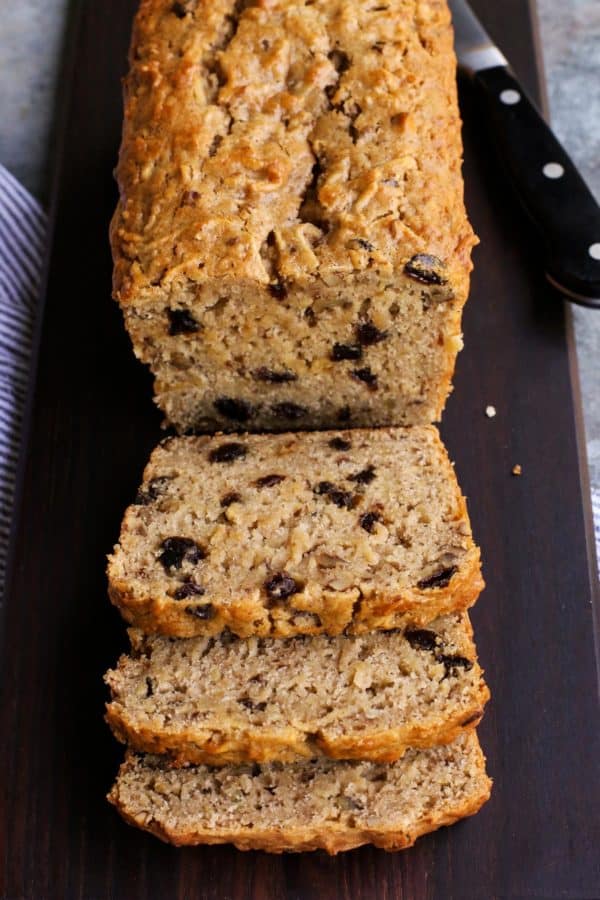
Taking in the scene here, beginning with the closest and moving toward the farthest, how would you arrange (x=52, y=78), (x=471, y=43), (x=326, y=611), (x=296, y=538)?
(x=326, y=611), (x=296, y=538), (x=471, y=43), (x=52, y=78)

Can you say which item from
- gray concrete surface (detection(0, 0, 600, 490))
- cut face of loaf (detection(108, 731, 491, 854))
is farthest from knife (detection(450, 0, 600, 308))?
cut face of loaf (detection(108, 731, 491, 854))

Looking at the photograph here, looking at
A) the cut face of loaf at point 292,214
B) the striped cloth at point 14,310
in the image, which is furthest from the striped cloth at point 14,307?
the cut face of loaf at point 292,214

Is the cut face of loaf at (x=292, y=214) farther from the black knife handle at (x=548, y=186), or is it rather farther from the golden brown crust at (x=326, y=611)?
the golden brown crust at (x=326, y=611)

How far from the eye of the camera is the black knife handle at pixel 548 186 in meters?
3.64

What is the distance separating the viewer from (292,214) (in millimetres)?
3090

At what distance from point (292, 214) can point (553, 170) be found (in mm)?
1182

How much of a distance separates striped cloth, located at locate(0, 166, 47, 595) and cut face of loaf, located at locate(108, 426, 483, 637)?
2.18 feet

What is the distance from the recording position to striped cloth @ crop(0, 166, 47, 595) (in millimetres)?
3680

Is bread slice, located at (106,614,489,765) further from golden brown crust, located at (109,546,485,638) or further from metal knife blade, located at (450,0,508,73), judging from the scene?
metal knife blade, located at (450,0,508,73)

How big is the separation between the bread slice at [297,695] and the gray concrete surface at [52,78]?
2.22 metres

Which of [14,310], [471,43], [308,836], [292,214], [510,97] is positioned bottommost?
[308,836]

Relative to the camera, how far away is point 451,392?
360cm

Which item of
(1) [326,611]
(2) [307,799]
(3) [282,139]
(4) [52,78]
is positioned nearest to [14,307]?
(3) [282,139]

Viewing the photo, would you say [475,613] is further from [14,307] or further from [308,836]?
[14,307]
